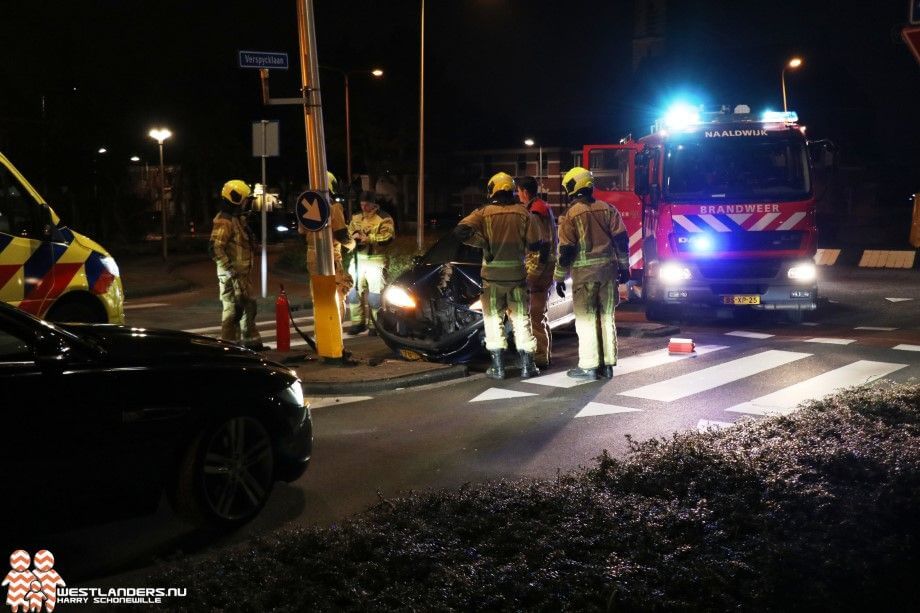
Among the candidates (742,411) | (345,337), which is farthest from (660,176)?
(742,411)

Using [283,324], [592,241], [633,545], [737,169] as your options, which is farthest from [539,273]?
[633,545]

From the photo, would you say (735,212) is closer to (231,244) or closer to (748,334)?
(748,334)

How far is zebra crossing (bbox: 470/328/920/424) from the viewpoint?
8.41m

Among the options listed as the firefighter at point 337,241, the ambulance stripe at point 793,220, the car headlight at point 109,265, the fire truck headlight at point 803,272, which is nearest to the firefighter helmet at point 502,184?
the firefighter at point 337,241

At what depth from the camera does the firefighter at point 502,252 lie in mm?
9539

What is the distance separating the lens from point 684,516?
4.84m

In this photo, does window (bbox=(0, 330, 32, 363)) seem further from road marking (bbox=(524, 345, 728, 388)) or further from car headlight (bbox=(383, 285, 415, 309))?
road marking (bbox=(524, 345, 728, 388))

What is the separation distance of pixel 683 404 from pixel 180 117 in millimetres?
45936

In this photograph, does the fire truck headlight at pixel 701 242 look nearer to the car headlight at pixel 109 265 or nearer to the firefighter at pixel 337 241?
the firefighter at pixel 337 241

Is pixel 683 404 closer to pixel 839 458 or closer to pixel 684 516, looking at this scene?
pixel 839 458

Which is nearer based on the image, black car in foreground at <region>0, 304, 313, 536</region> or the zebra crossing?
black car in foreground at <region>0, 304, 313, 536</region>

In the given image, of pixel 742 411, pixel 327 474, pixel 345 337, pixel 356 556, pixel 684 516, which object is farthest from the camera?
pixel 345 337

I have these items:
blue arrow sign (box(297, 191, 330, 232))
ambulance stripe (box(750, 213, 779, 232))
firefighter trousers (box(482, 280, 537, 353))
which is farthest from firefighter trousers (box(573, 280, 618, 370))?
ambulance stripe (box(750, 213, 779, 232))

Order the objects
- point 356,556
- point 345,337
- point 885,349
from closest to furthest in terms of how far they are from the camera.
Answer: point 356,556, point 885,349, point 345,337
